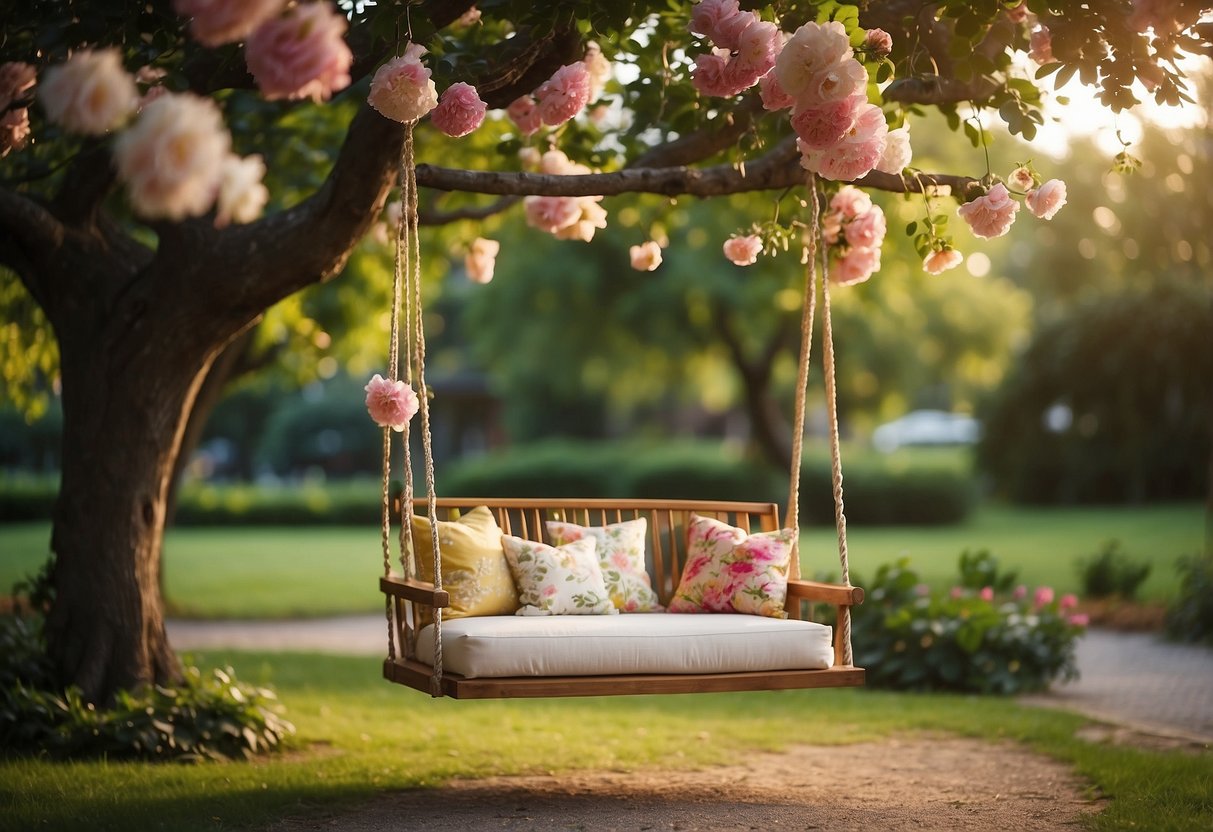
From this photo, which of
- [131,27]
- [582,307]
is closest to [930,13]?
[131,27]

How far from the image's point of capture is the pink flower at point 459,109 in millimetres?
4129

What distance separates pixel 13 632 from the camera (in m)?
5.95

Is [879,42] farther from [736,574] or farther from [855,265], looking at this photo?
[736,574]

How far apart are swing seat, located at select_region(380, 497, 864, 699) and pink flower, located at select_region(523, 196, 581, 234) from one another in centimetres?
159

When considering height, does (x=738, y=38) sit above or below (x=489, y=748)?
above

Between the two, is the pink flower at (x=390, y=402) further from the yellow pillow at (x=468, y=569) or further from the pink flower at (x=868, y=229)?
the pink flower at (x=868, y=229)

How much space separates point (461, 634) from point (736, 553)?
1.43 meters

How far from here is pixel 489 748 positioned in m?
6.01

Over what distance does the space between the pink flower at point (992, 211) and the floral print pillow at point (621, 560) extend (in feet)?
6.64

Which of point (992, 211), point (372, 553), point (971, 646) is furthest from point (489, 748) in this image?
point (372, 553)

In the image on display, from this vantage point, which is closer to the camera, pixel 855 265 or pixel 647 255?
pixel 855 265

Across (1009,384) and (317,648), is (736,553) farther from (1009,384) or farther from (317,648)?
(1009,384)

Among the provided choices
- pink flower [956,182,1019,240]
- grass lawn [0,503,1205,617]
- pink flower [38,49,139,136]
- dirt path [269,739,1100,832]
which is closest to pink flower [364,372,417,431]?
dirt path [269,739,1100,832]

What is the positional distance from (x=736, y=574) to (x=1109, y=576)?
7090 millimetres
